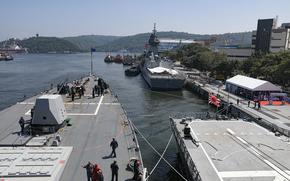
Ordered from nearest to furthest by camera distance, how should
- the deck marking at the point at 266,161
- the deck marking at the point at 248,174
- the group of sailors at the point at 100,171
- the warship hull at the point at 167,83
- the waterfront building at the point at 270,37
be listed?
the group of sailors at the point at 100,171
the deck marking at the point at 248,174
the deck marking at the point at 266,161
the warship hull at the point at 167,83
the waterfront building at the point at 270,37

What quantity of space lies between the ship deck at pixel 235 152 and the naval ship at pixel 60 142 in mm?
4437

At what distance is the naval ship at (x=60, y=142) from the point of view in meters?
16.1

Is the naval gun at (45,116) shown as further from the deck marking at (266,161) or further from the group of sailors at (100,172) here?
the deck marking at (266,161)

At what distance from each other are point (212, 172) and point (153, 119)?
2592 centimetres

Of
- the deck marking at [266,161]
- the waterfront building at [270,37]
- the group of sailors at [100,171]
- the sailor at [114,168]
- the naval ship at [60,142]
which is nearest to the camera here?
the group of sailors at [100,171]

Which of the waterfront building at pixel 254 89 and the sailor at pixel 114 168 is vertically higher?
the sailor at pixel 114 168

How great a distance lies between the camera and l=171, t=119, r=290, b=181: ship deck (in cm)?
1922

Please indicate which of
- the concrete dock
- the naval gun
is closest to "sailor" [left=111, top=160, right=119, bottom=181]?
the naval gun

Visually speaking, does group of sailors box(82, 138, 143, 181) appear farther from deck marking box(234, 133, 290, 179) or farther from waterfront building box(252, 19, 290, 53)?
waterfront building box(252, 19, 290, 53)

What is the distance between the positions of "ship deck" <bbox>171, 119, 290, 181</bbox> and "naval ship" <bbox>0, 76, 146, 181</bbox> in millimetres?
4437

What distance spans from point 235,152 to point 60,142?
479 inches

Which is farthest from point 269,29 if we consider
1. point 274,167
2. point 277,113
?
point 274,167

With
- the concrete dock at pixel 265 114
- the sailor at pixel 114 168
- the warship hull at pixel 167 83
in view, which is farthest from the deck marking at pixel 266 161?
the warship hull at pixel 167 83

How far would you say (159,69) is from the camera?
86.2 metres
